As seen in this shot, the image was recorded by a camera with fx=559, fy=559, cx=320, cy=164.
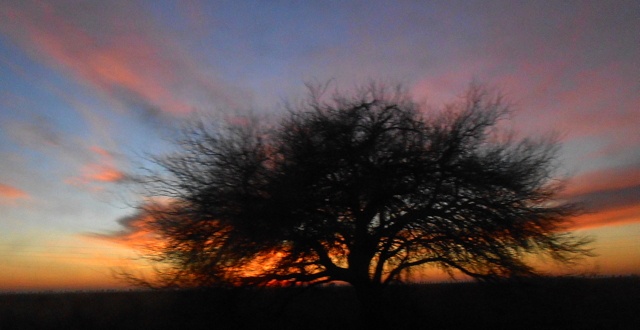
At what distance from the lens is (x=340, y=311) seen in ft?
78.3

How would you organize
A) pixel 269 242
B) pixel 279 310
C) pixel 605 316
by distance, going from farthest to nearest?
pixel 605 316 < pixel 279 310 < pixel 269 242

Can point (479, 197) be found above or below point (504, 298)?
above

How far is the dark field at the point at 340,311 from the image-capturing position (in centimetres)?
1756

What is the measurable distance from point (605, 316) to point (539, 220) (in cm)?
959

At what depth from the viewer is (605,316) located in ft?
77.6

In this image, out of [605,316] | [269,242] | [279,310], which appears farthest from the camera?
[605,316]

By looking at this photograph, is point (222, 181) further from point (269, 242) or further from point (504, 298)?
point (504, 298)

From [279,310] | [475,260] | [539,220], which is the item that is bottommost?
[279,310]

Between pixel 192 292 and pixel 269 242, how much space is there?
9.59 ft

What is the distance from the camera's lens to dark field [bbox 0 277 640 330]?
17562 millimetres

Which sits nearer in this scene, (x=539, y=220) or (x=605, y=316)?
(x=539, y=220)

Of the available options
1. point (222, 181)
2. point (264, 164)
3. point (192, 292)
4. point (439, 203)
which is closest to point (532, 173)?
point (439, 203)

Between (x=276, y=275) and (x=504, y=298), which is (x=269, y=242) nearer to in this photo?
(x=276, y=275)

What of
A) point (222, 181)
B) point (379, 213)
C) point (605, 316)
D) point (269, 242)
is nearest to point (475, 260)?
point (379, 213)
